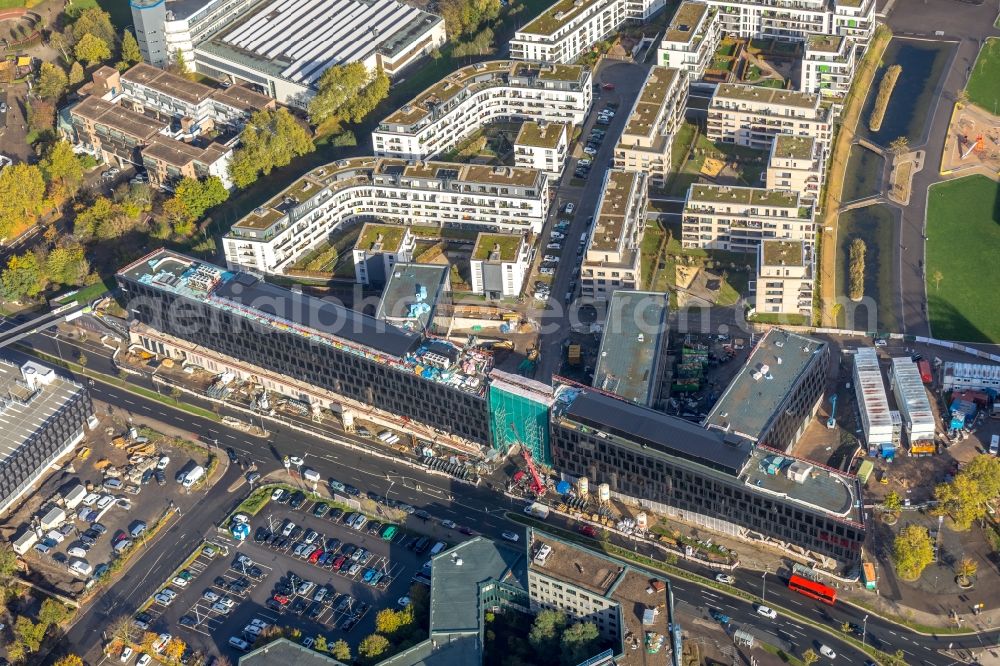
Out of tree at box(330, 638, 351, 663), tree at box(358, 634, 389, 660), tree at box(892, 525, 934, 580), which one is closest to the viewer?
tree at box(358, 634, 389, 660)

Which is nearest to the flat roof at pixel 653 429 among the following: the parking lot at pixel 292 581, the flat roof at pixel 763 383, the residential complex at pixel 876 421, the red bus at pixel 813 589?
the flat roof at pixel 763 383

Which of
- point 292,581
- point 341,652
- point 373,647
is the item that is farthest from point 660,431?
point 292,581


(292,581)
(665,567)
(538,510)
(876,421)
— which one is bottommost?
(292,581)

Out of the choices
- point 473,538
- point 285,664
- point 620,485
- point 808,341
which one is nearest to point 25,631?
point 285,664

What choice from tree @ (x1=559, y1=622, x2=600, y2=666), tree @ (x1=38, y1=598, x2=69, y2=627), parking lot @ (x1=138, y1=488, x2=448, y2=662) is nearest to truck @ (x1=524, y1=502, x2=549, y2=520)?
parking lot @ (x1=138, y1=488, x2=448, y2=662)

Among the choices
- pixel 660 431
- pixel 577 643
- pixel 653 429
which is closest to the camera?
pixel 577 643

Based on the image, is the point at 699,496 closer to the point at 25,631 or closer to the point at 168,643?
the point at 168,643

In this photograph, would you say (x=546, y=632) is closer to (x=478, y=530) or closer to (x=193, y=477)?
(x=478, y=530)

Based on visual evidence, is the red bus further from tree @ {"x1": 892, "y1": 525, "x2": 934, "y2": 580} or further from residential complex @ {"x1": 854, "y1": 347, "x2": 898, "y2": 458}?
residential complex @ {"x1": 854, "y1": 347, "x2": 898, "y2": 458}
